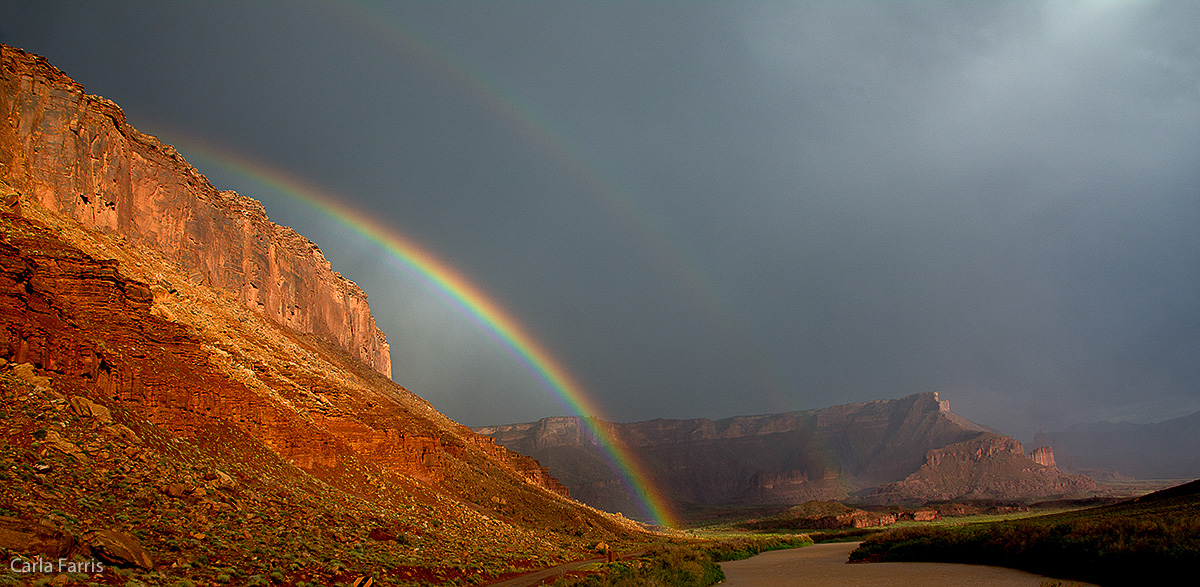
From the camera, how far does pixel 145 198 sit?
58.8m

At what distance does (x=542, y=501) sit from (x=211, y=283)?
156 feet

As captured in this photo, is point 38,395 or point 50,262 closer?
point 38,395

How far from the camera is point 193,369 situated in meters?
22.6

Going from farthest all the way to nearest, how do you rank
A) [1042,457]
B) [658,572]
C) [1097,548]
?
[1042,457] < [658,572] < [1097,548]

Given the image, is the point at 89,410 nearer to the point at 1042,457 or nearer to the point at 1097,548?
the point at 1097,548

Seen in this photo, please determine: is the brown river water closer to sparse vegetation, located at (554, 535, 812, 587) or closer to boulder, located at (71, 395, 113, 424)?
sparse vegetation, located at (554, 535, 812, 587)

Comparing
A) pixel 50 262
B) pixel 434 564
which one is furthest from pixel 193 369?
pixel 434 564

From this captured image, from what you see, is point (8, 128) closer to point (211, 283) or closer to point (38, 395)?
point (211, 283)

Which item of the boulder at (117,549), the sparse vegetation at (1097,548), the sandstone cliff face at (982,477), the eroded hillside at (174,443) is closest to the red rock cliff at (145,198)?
the eroded hillside at (174,443)

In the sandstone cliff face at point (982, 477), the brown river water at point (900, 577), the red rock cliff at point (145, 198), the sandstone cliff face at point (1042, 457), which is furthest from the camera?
the sandstone cliff face at point (1042, 457)

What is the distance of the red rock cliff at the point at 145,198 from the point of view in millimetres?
43188

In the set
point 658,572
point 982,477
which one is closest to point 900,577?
point 658,572

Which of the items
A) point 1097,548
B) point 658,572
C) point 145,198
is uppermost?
point 145,198

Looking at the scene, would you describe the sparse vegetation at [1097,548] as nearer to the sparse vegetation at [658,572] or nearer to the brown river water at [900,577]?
the brown river water at [900,577]
